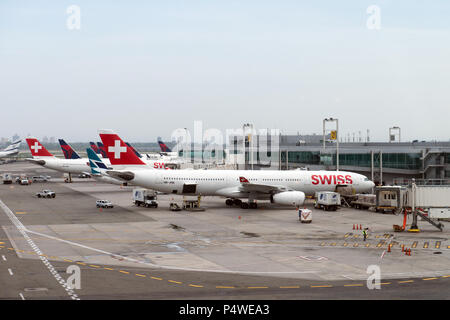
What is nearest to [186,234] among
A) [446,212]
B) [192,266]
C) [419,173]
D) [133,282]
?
[192,266]

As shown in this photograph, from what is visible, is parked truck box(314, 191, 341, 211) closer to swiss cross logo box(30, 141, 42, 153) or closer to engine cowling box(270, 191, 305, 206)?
engine cowling box(270, 191, 305, 206)

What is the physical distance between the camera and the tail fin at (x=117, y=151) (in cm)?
6825

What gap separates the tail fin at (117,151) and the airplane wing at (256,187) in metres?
13.6

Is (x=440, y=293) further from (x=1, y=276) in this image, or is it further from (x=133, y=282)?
(x=1, y=276)

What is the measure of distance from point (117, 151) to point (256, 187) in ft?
60.4

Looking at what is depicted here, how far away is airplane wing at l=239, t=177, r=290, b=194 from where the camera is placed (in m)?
66.1

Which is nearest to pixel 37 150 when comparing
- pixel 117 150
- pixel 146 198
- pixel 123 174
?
pixel 117 150

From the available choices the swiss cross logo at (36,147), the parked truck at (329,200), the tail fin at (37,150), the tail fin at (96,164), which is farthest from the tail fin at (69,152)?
the parked truck at (329,200)

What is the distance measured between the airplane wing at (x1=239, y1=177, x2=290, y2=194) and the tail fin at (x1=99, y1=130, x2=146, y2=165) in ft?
44.5

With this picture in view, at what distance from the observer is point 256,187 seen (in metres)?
66.6

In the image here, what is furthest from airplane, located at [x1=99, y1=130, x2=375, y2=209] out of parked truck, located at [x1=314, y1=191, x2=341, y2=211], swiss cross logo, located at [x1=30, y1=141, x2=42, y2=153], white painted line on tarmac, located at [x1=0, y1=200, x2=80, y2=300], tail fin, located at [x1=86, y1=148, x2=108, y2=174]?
swiss cross logo, located at [x1=30, y1=141, x2=42, y2=153]

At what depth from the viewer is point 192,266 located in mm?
34094

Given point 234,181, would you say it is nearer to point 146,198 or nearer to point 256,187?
point 256,187
